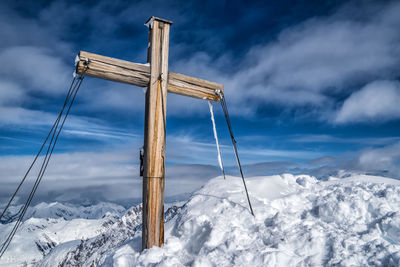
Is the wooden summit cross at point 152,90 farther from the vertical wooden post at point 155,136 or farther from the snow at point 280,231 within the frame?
the snow at point 280,231

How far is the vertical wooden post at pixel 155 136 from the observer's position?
6.39 meters

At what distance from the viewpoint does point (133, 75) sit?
21.9 ft

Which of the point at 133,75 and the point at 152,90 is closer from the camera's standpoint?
the point at 133,75

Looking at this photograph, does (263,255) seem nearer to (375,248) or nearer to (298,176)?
(375,248)

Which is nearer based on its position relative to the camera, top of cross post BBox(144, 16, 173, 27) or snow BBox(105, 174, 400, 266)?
snow BBox(105, 174, 400, 266)

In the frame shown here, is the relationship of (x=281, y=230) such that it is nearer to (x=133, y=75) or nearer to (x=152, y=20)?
(x=133, y=75)

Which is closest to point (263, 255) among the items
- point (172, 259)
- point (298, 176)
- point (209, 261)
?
point (209, 261)

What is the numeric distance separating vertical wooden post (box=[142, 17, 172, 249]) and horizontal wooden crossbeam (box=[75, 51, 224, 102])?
0.27 m

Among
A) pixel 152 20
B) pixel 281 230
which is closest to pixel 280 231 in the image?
pixel 281 230

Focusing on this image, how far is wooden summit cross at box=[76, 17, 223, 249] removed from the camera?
6.30 m

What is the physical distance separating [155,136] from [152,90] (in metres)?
1.27

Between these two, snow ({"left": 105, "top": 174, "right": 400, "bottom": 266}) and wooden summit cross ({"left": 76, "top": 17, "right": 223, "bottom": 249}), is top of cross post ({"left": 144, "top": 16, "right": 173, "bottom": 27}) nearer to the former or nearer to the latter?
wooden summit cross ({"left": 76, "top": 17, "right": 223, "bottom": 249})

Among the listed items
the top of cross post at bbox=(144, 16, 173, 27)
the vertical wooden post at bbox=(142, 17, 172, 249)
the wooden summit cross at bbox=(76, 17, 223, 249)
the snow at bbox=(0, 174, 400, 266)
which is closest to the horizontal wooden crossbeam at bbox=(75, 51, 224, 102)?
the wooden summit cross at bbox=(76, 17, 223, 249)

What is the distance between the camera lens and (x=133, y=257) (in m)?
5.83
